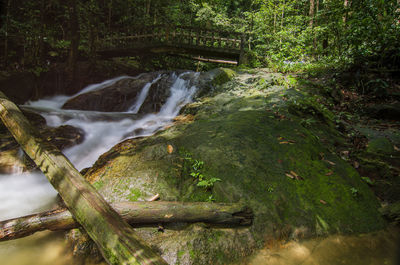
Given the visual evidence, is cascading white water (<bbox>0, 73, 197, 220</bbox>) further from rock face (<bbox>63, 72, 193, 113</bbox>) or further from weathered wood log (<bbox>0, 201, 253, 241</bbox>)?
→ weathered wood log (<bbox>0, 201, 253, 241</bbox>)

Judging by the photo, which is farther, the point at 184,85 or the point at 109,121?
the point at 184,85

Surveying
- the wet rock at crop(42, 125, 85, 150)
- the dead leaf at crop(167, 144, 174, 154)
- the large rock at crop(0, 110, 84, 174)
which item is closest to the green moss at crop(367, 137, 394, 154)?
the dead leaf at crop(167, 144, 174, 154)

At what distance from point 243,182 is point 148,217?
1299 millimetres

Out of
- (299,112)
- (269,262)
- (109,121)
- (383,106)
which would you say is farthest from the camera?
(109,121)

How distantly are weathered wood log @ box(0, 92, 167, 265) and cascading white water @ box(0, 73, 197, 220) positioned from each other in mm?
954

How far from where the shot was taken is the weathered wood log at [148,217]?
231cm

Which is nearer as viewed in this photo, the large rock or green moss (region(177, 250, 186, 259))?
green moss (region(177, 250, 186, 259))

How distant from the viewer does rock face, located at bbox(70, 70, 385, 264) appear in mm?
2311

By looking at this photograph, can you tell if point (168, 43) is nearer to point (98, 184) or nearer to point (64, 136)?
point (64, 136)

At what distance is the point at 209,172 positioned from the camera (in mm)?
3070

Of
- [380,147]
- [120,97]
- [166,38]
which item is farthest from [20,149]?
[166,38]

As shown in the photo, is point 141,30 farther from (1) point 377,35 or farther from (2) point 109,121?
(1) point 377,35

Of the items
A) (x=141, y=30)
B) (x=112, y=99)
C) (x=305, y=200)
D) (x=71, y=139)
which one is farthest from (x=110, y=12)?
(x=305, y=200)

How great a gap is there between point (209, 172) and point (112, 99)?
7824 mm
